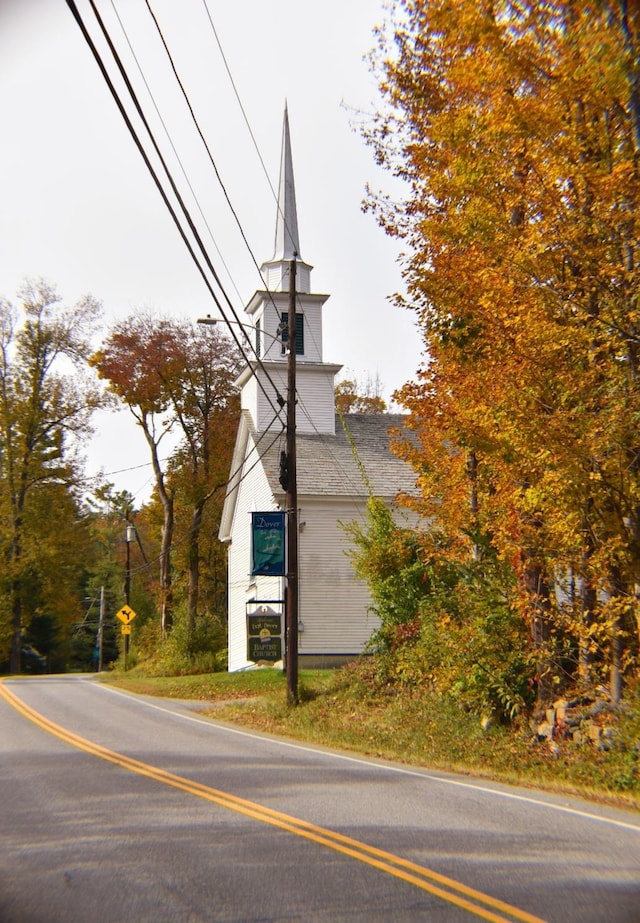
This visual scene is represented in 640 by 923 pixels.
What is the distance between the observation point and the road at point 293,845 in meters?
6.26

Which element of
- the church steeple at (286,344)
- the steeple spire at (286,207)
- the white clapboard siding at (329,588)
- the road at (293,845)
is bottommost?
the road at (293,845)

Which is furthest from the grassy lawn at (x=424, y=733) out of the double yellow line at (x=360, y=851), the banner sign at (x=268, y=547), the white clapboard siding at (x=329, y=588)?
the double yellow line at (x=360, y=851)

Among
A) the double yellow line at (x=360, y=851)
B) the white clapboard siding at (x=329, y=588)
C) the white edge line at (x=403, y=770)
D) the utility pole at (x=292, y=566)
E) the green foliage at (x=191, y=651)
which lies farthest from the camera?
the green foliage at (x=191, y=651)

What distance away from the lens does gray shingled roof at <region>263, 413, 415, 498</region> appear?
31.5 meters

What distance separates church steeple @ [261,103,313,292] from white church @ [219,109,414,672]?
5 centimetres

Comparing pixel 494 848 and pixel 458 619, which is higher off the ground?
pixel 458 619

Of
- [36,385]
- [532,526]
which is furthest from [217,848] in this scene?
[36,385]

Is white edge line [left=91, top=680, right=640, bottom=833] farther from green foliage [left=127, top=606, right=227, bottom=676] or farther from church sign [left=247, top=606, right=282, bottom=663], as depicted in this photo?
green foliage [left=127, top=606, right=227, bottom=676]

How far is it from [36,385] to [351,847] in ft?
138

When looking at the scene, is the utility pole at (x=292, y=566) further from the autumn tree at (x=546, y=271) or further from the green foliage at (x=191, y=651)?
the green foliage at (x=191, y=651)

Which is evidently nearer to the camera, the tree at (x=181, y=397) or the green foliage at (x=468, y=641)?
the green foliage at (x=468, y=641)

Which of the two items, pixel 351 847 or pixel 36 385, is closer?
pixel 351 847

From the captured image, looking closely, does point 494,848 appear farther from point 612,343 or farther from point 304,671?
point 304,671

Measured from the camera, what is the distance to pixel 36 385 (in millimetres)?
46906
